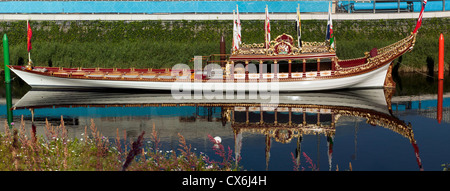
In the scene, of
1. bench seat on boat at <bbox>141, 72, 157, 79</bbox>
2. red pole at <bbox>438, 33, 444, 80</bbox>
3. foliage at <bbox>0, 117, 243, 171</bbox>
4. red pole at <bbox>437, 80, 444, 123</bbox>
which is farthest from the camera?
red pole at <bbox>438, 33, 444, 80</bbox>

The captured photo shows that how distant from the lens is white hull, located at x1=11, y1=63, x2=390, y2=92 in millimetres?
37438

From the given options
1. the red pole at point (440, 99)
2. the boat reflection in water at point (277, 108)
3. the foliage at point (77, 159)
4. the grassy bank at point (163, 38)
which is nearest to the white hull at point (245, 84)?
the boat reflection in water at point (277, 108)

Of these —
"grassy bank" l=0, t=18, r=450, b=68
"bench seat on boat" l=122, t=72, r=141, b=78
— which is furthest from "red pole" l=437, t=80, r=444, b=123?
"bench seat on boat" l=122, t=72, r=141, b=78

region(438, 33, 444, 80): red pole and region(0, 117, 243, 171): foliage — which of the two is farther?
region(438, 33, 444, 80): red pole

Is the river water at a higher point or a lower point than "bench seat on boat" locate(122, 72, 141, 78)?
lower


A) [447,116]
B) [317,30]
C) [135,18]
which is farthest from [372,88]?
[135,18]

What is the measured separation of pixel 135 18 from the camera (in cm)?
5741

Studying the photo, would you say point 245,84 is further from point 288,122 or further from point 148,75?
point 288,122

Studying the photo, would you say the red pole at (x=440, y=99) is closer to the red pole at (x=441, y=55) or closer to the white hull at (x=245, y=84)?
the red pole at (x=441, y=55)

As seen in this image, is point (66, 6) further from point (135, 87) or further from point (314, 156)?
point (314, 156)

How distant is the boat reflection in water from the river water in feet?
0.17

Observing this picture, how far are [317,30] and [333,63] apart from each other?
62.7 feet

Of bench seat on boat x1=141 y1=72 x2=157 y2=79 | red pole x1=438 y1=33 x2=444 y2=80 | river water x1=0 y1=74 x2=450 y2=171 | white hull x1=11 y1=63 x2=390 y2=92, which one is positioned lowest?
river water x1=0 y1=74 x2=450 y2=171

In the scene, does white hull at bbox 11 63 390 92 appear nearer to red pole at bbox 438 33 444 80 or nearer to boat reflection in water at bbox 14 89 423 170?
boat reflection in water at bbox 14 89 423 170
